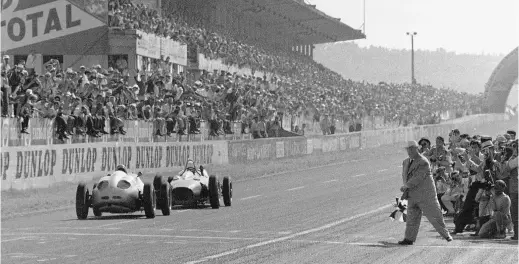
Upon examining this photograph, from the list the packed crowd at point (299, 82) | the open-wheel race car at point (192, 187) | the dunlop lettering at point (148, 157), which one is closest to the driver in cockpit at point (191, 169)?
the open-wheel race car at point (192, 187)

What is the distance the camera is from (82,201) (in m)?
22.4

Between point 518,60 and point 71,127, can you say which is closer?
point 71,127

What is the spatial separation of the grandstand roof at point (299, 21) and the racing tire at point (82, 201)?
51398 mm

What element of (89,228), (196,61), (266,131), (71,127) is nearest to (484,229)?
(89,228)

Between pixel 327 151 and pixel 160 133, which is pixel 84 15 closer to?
pixel 160 133

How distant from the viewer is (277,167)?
4644 cm

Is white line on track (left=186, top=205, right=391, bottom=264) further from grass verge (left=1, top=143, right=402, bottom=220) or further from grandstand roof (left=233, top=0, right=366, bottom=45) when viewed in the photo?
grandstand roof (left=233, top=0, right=366, bottom=45)

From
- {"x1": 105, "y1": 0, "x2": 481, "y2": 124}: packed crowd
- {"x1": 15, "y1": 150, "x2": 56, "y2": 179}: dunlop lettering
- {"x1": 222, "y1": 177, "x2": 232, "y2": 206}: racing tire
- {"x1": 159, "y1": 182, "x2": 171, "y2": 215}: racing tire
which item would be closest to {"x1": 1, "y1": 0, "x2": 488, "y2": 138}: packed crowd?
{"x1": 105, "y1": 0, "x2": 481, "y2": 124}: packed crowd

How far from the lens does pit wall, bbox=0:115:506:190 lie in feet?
86.9

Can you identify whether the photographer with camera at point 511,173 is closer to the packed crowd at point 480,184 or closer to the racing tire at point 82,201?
the packed crowd at point 480,184

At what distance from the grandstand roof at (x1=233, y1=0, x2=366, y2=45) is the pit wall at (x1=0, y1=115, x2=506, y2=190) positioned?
20347mm

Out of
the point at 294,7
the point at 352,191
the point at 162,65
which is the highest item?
the point at 294,7

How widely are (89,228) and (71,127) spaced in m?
9.39

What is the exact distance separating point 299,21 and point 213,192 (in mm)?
69534
